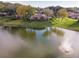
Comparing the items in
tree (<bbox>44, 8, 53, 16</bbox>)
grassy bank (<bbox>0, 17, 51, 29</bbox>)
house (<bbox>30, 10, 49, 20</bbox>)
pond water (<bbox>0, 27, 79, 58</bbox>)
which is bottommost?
pond water (<bbox>0, 27, 79, 58</bbox>)

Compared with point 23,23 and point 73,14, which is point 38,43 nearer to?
point 23,23

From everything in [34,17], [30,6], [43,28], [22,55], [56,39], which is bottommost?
[22,55]

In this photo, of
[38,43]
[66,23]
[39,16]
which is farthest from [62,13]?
[38,43]

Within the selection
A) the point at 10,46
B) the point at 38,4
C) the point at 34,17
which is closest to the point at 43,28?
the point at 34,17

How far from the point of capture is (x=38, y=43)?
156cm

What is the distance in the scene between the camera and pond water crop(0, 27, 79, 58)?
5.08 feet

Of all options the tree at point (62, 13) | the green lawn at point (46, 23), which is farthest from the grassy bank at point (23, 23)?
the tree at point (62, 13)

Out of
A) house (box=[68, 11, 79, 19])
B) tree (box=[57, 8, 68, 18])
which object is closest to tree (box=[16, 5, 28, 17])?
tree (box=[57, 8, 68, 18])

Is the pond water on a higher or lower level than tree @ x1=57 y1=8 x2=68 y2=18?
lower

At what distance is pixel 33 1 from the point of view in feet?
5.12

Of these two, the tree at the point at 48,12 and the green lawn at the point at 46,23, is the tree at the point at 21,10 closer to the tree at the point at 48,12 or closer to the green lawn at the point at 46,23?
the green lawn at the point at 46,23

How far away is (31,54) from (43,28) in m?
0.29

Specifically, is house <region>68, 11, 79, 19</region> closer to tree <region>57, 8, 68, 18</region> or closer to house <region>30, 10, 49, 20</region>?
tree <region>57, 8, 68, 18</region>

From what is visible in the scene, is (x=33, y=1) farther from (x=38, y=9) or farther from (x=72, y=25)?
(x=72, y=25)
